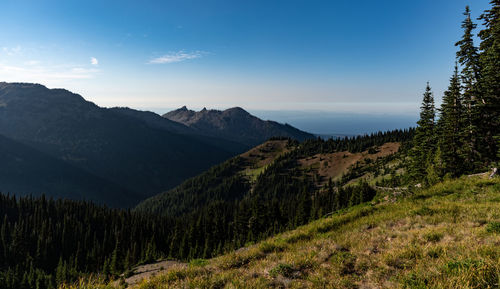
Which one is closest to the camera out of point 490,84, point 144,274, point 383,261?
point 383,261

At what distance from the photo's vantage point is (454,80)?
34.2m

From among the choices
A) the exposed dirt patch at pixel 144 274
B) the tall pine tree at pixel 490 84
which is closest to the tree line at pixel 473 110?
the tall pine tree at pixel 490 84

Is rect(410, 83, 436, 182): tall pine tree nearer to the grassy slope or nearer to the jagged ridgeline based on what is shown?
the jagged ridgeline

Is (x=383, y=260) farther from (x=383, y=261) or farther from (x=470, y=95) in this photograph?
(x=470, y=95)

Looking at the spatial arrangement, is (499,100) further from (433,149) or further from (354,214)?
(354,214)

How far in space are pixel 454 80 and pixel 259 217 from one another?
68.2 meters

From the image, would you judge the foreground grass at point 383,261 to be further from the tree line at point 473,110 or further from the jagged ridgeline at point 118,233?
the jagged ridgeline at point 118,233

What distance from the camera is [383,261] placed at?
7641 mm

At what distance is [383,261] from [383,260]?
33 millimetres

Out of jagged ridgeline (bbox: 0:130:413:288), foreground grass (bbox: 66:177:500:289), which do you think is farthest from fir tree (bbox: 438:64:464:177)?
foreground grass (bbox: 66:177:500:289)

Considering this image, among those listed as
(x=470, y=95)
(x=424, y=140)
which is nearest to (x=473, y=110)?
(x=470, y=95)

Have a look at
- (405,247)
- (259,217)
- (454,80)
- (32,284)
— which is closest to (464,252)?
(405,247)

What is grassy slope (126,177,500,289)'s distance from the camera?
19.5 ft

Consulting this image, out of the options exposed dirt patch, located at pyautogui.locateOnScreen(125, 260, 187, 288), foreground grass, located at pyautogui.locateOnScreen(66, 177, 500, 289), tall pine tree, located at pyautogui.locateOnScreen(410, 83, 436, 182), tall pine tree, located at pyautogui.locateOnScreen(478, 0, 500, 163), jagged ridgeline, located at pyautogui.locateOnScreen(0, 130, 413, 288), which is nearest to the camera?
foreground grass, located at pyautogui.locateOnScreen(66, 177, 500, 289)
